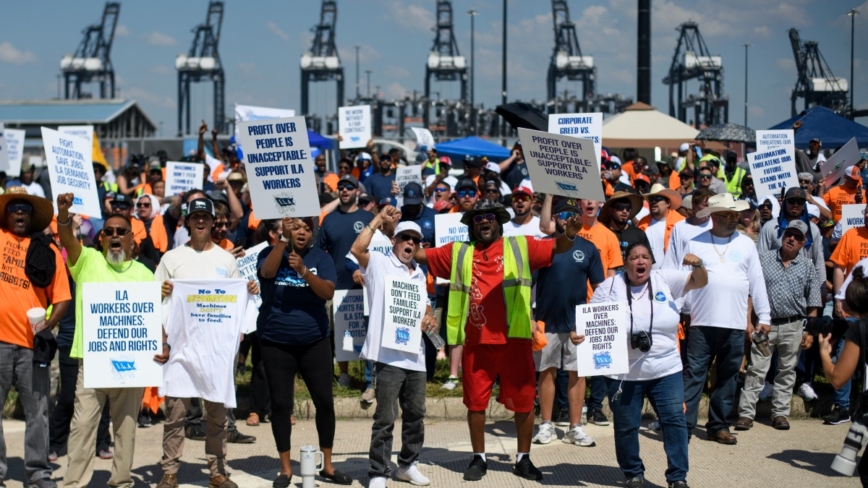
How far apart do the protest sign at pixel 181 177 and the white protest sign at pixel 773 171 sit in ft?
24.0

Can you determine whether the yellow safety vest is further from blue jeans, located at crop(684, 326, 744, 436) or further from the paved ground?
blue jeans, located at crop(684, 326, 744, 436)

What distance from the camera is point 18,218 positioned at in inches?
276

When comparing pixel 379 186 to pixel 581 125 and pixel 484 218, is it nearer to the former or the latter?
pixel 581 125

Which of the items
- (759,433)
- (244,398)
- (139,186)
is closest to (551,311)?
(759,433)

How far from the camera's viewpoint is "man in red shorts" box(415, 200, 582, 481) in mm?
7309

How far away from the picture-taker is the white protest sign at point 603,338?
22.8 feet

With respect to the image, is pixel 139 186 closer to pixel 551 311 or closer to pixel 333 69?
pixel 551 311

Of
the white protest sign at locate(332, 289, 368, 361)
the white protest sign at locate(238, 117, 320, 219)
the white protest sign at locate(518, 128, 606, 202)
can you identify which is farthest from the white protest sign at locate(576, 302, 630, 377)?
the white protest sign at locate(332, 289, 368, 361)

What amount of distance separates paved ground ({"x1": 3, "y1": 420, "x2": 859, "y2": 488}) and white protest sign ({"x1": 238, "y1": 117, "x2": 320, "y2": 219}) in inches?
82.2

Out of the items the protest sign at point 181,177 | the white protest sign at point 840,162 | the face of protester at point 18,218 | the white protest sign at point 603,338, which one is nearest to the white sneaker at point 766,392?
the white protest sign at point 603,338

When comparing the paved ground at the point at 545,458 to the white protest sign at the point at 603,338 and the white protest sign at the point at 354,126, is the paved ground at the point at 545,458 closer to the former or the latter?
the white protest sign at the point at 603,338

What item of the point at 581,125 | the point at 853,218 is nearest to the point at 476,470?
the point at 581,125

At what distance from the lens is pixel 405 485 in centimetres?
740

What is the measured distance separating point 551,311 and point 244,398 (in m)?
3.23
